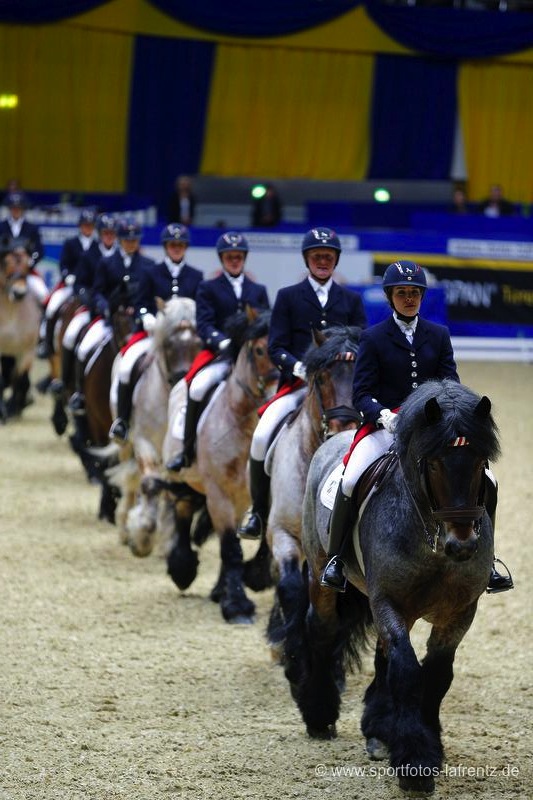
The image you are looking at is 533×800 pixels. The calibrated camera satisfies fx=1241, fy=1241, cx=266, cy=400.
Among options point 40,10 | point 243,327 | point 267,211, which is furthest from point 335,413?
point 40,10

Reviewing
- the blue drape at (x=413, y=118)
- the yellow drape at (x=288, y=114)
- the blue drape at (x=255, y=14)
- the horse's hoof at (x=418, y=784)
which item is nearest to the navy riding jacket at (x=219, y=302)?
the horse's hoof at (x=418, y=784)

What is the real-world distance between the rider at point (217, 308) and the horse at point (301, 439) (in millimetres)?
1494

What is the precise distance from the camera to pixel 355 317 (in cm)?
732

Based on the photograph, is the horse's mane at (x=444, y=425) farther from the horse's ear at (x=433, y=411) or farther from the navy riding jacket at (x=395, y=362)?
the navy riding jacket at (x=395, y=362)

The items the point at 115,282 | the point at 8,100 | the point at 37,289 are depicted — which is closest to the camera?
the point at 115,282

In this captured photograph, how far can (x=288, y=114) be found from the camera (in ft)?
86.6

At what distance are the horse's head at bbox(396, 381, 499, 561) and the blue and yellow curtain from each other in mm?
20978

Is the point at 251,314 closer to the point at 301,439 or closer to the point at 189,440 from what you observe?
the point at 189,440

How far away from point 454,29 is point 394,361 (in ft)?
71.5

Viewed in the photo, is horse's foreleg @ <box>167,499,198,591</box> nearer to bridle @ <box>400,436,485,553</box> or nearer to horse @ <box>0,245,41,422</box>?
bridle @ <box>400,436,485,553</box>

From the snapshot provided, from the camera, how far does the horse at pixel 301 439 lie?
20.1ft

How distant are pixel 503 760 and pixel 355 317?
290cm

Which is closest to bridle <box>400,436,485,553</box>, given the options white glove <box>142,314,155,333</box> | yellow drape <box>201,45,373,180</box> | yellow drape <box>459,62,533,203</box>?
white glove <box>142,314,155,333</box>

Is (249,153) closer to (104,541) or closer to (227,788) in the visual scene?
(104,541)
